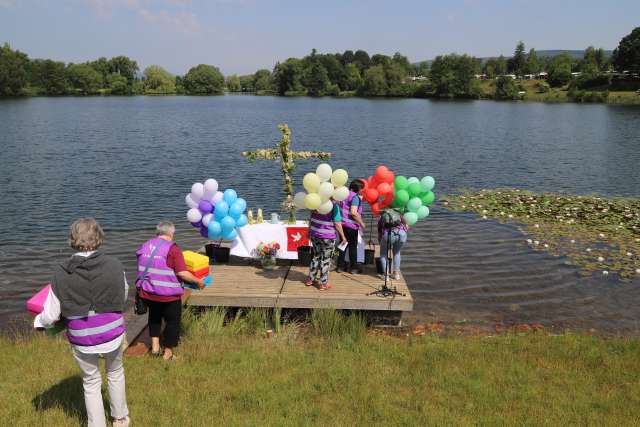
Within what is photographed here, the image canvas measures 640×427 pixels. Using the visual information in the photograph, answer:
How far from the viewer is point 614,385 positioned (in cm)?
684

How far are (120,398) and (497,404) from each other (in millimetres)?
4470

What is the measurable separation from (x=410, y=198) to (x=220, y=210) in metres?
4.15

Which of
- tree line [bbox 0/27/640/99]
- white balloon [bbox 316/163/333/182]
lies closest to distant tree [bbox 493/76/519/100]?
tree line [bbox 0/27/640/99]

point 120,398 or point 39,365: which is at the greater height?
point 120,398

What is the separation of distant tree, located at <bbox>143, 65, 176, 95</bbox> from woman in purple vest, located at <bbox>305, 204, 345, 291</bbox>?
180436 mm

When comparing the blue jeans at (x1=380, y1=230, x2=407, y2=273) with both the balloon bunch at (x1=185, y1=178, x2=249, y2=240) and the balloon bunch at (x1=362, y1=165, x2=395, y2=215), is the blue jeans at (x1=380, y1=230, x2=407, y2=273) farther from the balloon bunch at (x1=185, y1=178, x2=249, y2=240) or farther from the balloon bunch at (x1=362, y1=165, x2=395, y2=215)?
the balloon bunch at (x1=185, y1=178, x2=249, y2=240)

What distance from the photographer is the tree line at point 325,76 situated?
128 meters

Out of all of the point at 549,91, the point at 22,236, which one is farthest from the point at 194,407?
the point at 549,91

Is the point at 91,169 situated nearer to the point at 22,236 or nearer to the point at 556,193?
the point at 22,236

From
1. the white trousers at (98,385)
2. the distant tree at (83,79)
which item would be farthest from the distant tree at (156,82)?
the white trousers at (98,385)

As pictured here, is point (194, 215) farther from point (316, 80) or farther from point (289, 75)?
point (289, 75)

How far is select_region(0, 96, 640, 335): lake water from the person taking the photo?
12516mm

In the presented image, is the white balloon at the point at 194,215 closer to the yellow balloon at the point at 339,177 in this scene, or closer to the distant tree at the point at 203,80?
the yellow balloon at the point at 339,177

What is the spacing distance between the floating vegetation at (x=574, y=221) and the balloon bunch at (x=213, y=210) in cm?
1014
